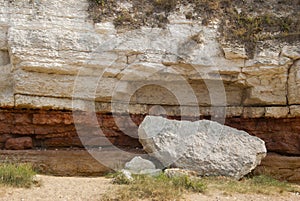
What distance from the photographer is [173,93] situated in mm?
13453

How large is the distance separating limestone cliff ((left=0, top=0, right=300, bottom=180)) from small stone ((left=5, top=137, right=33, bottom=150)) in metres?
0.16

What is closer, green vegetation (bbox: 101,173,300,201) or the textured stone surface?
green vegetation (bbox: 101,173,300,201)

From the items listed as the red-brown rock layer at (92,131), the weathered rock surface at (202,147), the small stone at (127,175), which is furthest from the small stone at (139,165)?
the red-brown rock layer at (92,131)

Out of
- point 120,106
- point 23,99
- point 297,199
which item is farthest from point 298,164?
point 23,99

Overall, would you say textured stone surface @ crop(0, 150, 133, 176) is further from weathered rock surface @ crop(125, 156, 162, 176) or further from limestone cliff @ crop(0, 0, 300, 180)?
weathered rock surface @ crop(125, 156, 162, 176)

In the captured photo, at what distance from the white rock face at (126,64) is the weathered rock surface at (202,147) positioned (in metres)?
1.74

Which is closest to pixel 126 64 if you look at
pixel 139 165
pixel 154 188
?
pixel 139 165

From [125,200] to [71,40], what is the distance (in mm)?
5810

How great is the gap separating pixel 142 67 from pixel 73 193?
4939mm

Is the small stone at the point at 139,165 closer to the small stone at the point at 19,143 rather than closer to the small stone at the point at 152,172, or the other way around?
the small stone at the point at 152,172

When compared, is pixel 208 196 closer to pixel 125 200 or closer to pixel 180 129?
pixel 125 200

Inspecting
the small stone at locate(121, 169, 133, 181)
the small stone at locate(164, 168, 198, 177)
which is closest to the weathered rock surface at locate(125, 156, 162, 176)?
the small stone at locate(164, 168, 198, 177)

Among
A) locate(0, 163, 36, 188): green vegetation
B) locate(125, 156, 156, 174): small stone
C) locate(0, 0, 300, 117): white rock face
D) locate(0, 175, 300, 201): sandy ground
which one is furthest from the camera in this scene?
locate(0, 0, 300, 117): white rock face

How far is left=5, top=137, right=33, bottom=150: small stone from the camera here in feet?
40.3
